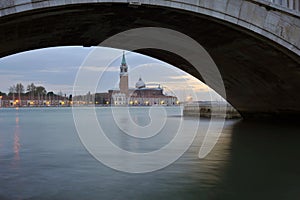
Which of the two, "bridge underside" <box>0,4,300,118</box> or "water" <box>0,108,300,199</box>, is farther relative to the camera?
"bridge underside" <box>0,4,300,118</box>

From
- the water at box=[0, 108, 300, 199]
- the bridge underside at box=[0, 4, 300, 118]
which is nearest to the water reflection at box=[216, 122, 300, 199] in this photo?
the water at box=[0, 108, 300, 199]

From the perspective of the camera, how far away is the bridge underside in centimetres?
1275

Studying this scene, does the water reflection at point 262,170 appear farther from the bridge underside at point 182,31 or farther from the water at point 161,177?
the bridge underside at point 182,31

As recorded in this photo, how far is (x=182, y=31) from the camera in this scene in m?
16.3

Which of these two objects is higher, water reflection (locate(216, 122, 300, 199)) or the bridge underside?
the bridge underside

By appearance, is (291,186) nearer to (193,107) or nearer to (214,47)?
(214,47)

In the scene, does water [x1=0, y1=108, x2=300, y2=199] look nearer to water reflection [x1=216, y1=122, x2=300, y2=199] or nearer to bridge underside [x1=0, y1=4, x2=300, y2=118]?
water reflection [x1=216, y1=122, x2=300, y2=199]

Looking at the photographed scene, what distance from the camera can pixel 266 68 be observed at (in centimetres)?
2027

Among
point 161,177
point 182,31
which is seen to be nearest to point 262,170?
point 161,177

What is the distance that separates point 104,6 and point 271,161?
29.1 feet

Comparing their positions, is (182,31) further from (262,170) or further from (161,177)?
(161,177)

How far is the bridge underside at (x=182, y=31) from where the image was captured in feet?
41.8

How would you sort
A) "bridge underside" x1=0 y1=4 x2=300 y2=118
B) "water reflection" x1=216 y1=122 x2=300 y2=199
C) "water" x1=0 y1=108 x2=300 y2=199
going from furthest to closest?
1. "bridge underside" x1=0 y1=4 x2=300 y2=118
2. "water reflection" x1=216 y1=122 x2=300 y2=199
3. "water" x1=0 y1=108 x2=300 y2=199

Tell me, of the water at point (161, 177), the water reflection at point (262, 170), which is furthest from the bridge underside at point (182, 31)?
the water at point (161, 177)
